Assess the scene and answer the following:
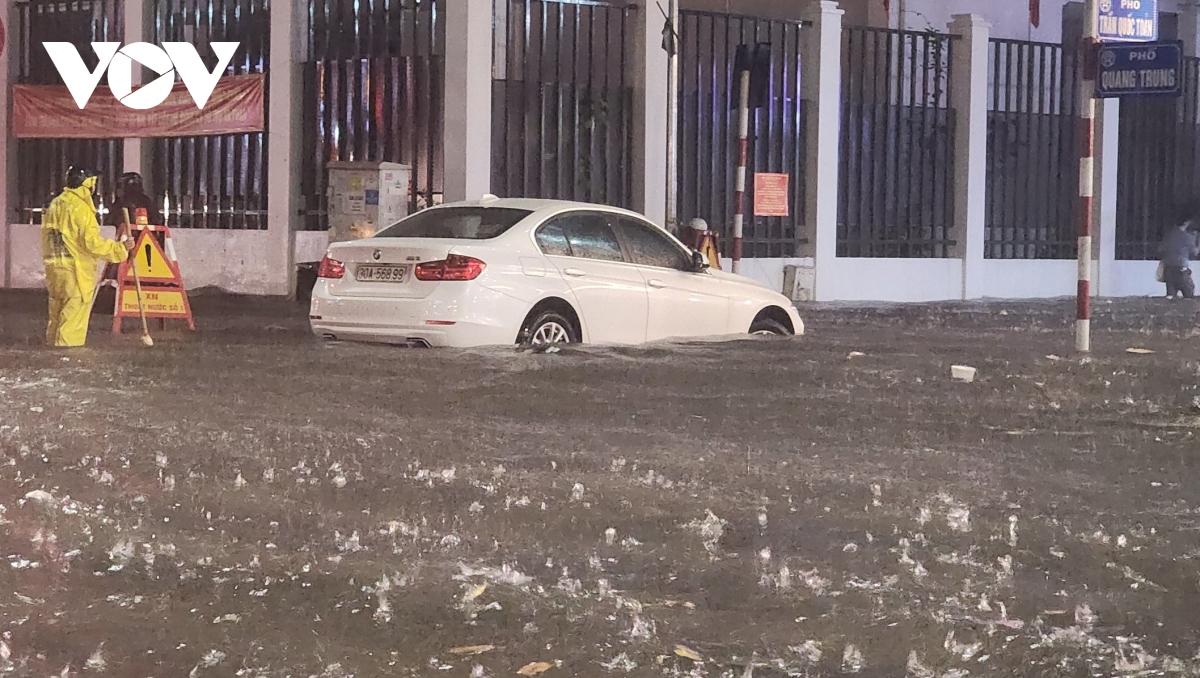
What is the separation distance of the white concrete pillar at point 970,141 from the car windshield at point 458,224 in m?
13.6

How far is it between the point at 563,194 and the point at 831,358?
9317mm

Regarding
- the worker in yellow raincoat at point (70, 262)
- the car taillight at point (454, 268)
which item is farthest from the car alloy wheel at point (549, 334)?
the worker in yellow raincoat at point (70, 262)

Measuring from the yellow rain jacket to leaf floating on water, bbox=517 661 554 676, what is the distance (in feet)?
32.6

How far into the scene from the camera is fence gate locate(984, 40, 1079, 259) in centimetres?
2573

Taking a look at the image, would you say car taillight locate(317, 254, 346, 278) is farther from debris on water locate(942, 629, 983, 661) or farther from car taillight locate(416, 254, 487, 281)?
debris on water locate(942, 629, 983, 661)

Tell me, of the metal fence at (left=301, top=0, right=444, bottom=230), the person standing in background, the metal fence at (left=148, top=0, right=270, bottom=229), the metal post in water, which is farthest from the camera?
the person standing in background

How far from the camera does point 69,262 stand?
13.4m

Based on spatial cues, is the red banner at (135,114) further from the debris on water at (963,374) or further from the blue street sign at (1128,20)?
the debris on water at (963,374)

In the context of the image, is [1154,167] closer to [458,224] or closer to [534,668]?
[458,224]

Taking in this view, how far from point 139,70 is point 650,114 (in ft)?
24.9

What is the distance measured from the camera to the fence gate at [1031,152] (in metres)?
25.7

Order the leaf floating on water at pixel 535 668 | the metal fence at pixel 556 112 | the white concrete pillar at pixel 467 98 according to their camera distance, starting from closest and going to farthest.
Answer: the leaf floating on water at pixel 535 668, the white concrete pillar at pixel 467 98, the metal fence at pixel 556 112

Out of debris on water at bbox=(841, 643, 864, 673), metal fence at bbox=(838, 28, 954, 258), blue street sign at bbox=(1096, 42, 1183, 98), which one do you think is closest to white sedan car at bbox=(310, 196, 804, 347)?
blue street sign at bbox=(1096, 42, 1183, 98)

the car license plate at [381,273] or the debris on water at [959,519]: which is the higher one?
the car license plate at [381,273]
